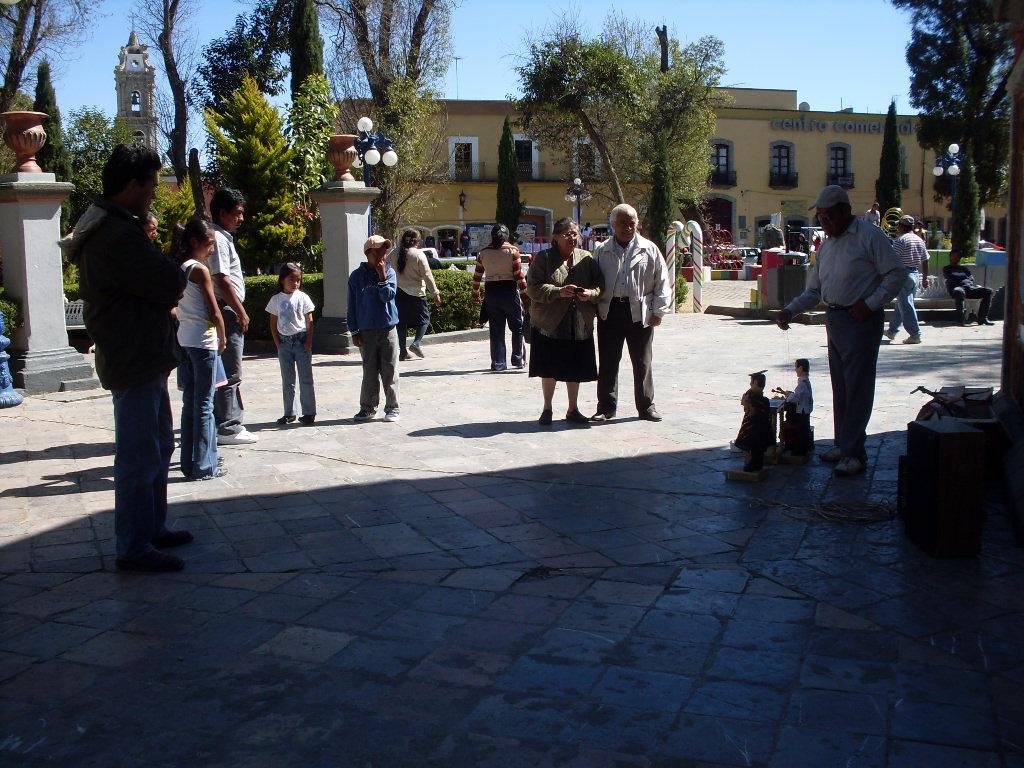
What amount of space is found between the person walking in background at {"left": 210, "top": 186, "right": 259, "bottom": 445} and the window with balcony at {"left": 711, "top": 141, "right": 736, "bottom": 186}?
43405 millimetres

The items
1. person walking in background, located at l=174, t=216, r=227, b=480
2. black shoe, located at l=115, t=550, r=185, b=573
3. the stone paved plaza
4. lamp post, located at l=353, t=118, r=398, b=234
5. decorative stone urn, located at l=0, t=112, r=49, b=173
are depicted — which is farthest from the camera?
lamp post, located at l=353, t=118, r=398, b=234

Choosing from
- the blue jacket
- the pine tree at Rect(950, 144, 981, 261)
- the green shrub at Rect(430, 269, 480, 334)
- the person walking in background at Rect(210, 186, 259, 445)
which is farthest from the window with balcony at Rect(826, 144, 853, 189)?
the person walking in background at Rect(210, 186, 259, 445)

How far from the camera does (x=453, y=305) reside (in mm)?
14773

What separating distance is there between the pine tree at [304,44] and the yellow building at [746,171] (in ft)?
68.2

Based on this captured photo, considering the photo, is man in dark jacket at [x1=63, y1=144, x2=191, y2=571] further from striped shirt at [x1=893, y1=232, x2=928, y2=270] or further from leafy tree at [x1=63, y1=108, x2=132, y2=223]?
leafy tree at [x1=63, y1=108, x2=132, y2=223]

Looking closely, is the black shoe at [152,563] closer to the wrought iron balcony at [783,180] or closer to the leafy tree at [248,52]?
the leafy tree at [248,52]

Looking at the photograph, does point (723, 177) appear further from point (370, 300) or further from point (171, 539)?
point (171, 539)

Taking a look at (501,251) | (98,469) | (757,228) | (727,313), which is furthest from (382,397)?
(757,228)

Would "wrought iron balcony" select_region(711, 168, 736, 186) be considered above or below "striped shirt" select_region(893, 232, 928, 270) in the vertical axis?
above

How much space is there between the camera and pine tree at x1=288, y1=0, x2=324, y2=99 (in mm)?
23906

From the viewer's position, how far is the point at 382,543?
486 centimetres

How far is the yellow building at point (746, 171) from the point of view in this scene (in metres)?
46.9

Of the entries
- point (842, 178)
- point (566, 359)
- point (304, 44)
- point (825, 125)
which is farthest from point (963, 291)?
point (842, 178)

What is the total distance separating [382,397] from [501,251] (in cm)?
222
